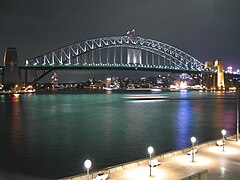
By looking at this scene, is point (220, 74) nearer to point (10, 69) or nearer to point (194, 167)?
point (10, 69)

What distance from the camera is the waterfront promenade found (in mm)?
7039

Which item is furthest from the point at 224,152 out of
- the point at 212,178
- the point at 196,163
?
the point at 212,178

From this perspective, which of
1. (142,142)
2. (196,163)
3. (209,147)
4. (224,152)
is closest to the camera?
(196,163)

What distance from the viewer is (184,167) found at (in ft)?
25.1

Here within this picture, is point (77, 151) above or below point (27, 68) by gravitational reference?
below

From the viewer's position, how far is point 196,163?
795 centimetres

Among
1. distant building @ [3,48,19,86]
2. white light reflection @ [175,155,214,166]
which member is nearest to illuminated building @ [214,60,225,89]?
distant building @ [3,48,19,86]

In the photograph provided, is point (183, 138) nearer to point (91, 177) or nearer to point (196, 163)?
point (196, 163)

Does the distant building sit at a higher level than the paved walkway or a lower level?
higher

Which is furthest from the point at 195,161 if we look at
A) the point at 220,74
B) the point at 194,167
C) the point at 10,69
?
the point at 220,74

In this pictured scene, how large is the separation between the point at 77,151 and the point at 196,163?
612cm

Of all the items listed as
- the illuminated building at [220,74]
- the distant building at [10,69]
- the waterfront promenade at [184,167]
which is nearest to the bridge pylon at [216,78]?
the illuminated building at [220,74]

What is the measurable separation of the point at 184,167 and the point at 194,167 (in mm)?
237

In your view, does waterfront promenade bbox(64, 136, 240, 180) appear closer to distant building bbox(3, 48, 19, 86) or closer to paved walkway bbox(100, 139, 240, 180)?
paved walkway bbox(100, 139, 240, 180)
